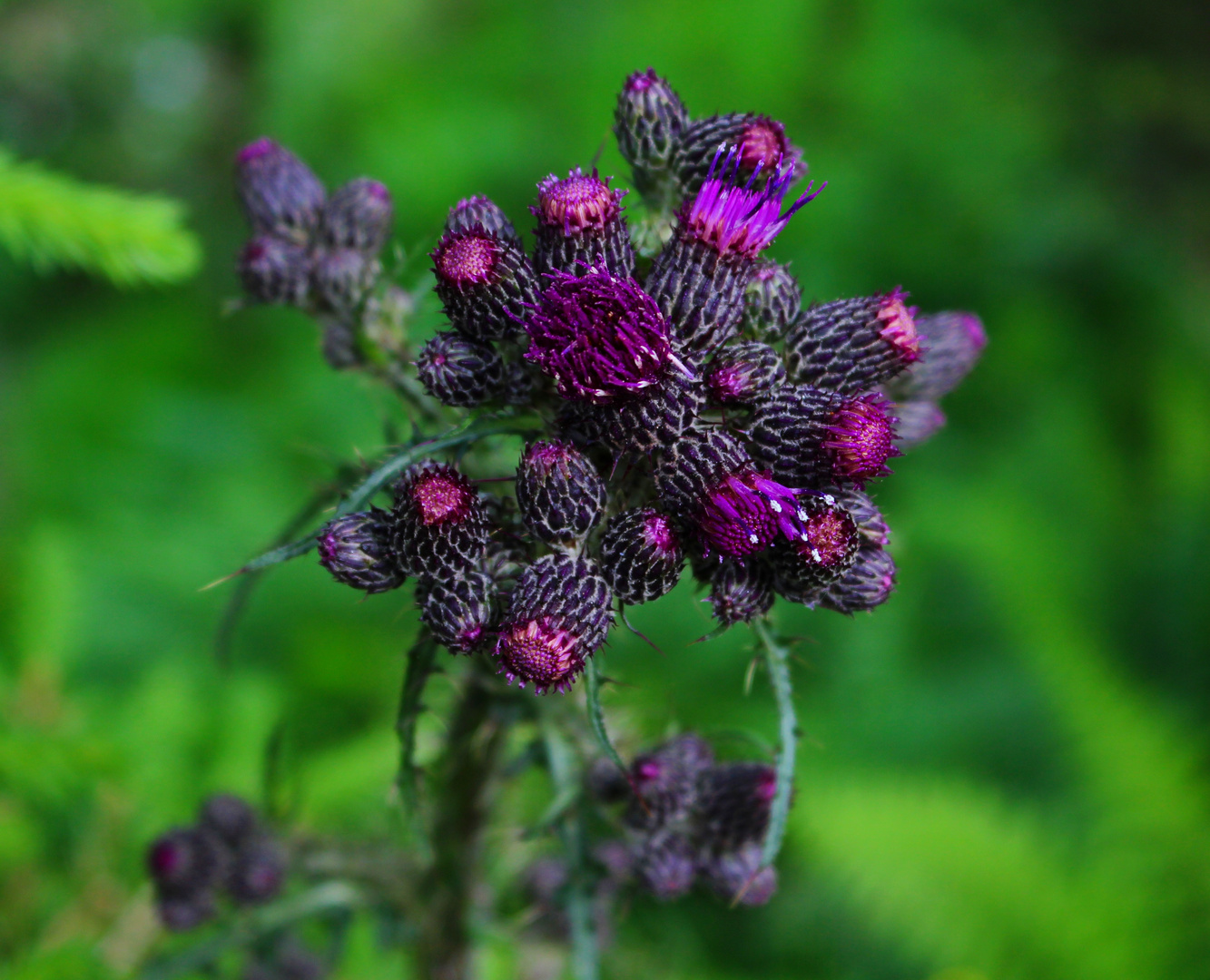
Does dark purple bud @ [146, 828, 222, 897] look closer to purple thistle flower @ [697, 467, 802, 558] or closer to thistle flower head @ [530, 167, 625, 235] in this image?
purple thistle flower @ [697, 467, 802, 558]

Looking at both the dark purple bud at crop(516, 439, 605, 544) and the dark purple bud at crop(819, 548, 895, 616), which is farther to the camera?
the dark purple bud at crop(819, 548, 895, 616)

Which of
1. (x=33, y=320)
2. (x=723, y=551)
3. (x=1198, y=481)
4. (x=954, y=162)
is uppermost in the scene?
(x=954, y=162)

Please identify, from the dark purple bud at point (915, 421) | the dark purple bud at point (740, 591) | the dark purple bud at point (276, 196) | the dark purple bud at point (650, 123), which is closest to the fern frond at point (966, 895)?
the dark purple bud at point (915, 421)

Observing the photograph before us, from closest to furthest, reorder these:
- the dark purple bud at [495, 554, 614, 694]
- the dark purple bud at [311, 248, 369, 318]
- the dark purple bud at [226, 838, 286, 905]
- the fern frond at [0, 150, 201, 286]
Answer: the dark purple bud at [495, 554, 614, 694] < the dark purple bud at [311, 248, 369, 318] < the fern frond at [0, 150, 201, 286] < the dark purple bud at [226, 838, 286, 905]

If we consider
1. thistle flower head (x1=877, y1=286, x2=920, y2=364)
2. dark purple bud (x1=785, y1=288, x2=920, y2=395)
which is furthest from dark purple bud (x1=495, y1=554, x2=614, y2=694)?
thistle flower head (x1=877, y1=286, x2=920, y2=364)

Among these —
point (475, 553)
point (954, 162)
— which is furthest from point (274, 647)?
point (954, 162)

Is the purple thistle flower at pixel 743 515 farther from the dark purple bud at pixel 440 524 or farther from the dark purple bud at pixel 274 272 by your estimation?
the dark purple bud at pixel 274 272

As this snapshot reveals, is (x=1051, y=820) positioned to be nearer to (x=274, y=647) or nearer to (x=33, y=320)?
(x=274, y=647)
